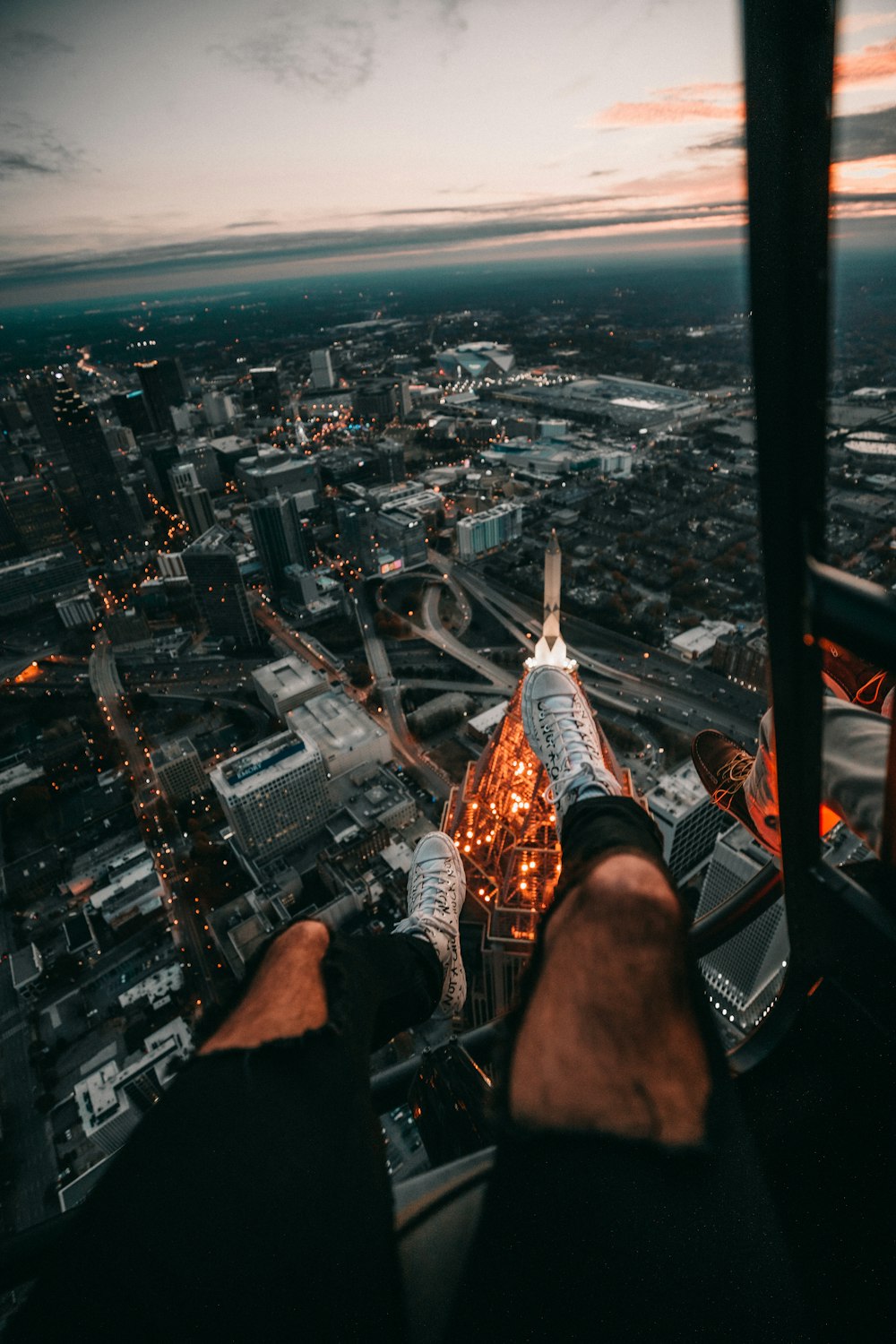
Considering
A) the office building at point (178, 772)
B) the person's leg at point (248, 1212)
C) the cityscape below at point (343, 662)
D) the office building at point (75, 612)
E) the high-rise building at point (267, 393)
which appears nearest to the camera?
the person's leg at point (248, 1212)

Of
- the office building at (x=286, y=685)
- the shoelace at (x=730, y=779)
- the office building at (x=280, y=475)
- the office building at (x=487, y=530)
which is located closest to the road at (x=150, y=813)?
the office building at (x=286, y=685)

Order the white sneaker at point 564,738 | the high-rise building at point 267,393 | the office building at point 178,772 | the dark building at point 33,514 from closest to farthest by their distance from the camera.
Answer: the white sneaker at point 564,738 < the office building at point 178,772 < the dark building at point 33,514 < the high-rise building at point 267,393

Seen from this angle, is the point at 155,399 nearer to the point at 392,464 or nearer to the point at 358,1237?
the point at 392,464

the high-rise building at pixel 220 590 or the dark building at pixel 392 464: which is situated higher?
the dark building at pixel 392 464

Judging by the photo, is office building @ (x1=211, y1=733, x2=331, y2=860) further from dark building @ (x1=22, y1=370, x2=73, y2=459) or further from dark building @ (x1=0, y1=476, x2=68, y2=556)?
dark building @ (x1=22, y1=370, x2=73, y2=459)

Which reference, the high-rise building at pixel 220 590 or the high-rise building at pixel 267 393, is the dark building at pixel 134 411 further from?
the high-rise building at pixel 220 590
